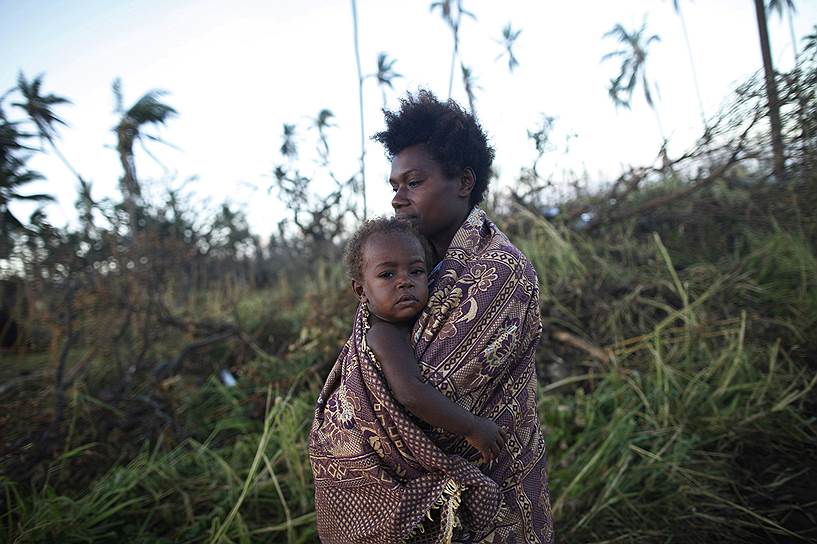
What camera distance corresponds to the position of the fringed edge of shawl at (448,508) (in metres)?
1.33

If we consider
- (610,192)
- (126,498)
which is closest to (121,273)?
(126,498)

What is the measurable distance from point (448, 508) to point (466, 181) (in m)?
0.95

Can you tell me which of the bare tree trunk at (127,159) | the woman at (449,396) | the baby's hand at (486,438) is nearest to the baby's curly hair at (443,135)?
the woman at (449,396)

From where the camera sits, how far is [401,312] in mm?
1449

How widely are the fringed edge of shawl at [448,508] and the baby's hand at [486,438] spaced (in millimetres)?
104

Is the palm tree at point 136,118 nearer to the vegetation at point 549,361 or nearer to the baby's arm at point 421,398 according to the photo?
the vegetation at point 549,361

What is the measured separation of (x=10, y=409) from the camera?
358 cm

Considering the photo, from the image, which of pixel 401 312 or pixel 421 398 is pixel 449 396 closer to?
pixel 421 398

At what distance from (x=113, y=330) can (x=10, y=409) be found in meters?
1.28

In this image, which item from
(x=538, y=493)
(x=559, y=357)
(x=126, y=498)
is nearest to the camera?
(x=538, y=493)

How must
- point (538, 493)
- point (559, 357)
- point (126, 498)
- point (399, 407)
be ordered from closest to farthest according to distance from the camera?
point (399, 407), point (538, 493), point (126, 498), point (559, 357)

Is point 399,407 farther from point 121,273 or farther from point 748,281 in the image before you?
point 121,273

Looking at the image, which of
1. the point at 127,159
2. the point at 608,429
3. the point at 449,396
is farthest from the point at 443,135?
the point at 127,159

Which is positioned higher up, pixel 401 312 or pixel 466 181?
pixel 466 181
